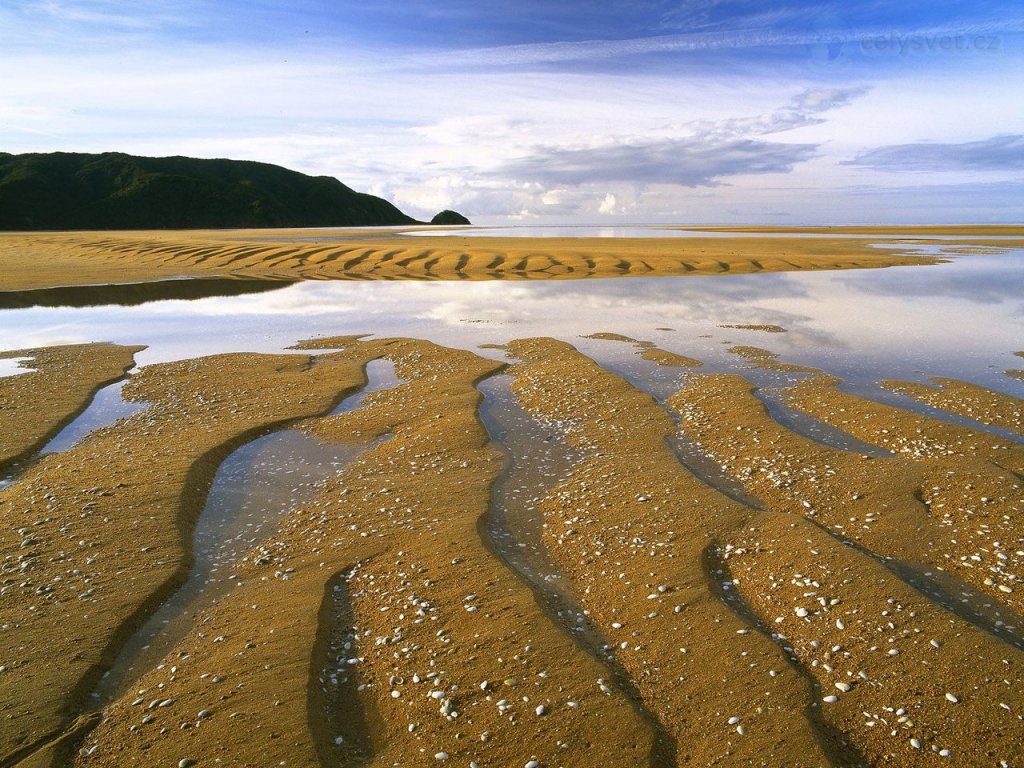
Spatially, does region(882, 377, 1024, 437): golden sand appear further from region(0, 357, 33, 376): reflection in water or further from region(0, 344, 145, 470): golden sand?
region(0, 357, 33, 376): reflection in water

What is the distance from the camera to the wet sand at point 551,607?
18.8 ft

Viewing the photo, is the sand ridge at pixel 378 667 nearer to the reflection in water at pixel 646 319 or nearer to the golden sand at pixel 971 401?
the golden sand at pixel 971 401

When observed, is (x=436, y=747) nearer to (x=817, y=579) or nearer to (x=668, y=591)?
(x=668, y=591)

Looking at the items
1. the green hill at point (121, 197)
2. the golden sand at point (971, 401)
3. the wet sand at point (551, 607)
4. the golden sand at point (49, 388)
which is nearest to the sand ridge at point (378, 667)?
the wet sand at point (551, 607)

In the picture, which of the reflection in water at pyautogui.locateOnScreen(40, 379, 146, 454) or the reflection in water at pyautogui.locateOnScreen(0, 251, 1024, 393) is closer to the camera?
the reflection in water at pyautogui.locateOnScreen(40, 379, 146, 454)

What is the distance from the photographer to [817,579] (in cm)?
785

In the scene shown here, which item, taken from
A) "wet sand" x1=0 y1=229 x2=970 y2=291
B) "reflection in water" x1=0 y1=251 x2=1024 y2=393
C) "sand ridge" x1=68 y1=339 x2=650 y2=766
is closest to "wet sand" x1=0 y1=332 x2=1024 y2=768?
"sand ridge" x1=68 y1=339 x2=650 y2=766

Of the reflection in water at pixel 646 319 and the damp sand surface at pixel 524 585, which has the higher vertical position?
the reflection in water at pixel 646 319

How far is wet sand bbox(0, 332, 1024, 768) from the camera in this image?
18.8 feet

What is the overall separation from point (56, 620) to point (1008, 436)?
53.2ft

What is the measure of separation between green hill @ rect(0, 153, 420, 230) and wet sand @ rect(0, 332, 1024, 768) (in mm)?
162618

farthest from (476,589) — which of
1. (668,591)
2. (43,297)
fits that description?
(43,297)

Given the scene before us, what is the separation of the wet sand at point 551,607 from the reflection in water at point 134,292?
24.8m

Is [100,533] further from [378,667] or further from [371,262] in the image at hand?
[371,262]
